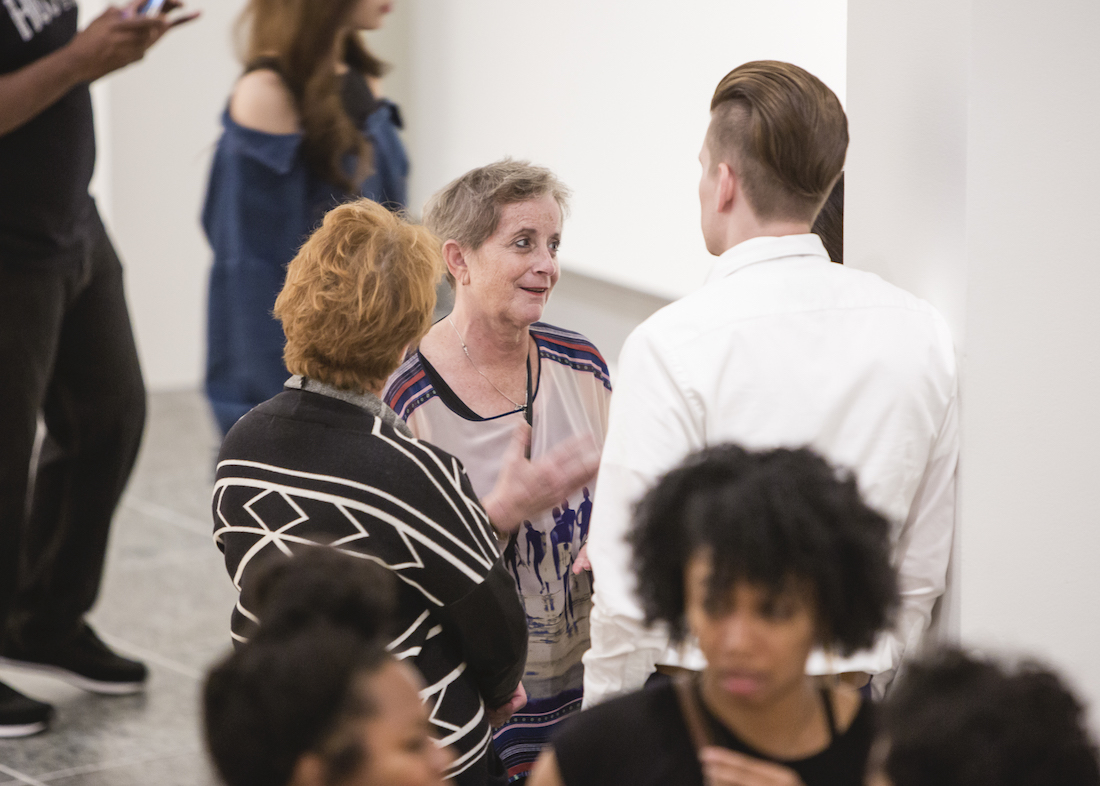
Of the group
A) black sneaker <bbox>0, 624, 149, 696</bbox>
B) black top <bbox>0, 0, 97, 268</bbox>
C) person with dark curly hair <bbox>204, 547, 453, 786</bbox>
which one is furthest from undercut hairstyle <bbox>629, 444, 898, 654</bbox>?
black sneaker <bbox>0, 624, 149, 696</bbox>

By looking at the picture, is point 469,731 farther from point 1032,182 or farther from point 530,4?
point 530,4

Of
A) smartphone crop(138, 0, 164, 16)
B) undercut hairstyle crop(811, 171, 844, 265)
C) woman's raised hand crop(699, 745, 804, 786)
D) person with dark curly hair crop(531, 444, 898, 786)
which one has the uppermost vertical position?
smartphone crop(138, 0, 164, 16)

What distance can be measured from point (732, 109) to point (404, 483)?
657 millimetres

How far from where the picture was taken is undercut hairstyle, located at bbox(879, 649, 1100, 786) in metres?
0.95

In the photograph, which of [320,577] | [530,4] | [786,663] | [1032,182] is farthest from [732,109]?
[530,4]

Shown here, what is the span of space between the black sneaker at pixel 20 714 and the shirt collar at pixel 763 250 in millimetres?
2222

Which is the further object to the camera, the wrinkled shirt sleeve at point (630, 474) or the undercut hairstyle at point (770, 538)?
the wrinkled shirt sleeve at point (630, 474)

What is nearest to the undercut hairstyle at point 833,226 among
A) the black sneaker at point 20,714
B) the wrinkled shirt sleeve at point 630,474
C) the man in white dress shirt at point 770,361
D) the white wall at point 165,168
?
the man in white dress shirt at point 770,361

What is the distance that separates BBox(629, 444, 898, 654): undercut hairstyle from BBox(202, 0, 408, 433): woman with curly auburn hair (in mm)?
2098

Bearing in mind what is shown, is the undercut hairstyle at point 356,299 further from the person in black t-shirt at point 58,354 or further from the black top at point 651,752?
the person in black t-shirt at point 58,354

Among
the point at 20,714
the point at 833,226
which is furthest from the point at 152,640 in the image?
the point at 833,226

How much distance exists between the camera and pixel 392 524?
1687 mm

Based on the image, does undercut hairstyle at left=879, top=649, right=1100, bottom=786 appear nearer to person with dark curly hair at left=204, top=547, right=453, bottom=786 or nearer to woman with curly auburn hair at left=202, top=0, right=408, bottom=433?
person with dark curly hair at left=204, top=547, right=453, bottom=786

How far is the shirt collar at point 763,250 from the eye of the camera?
1.73 meters
